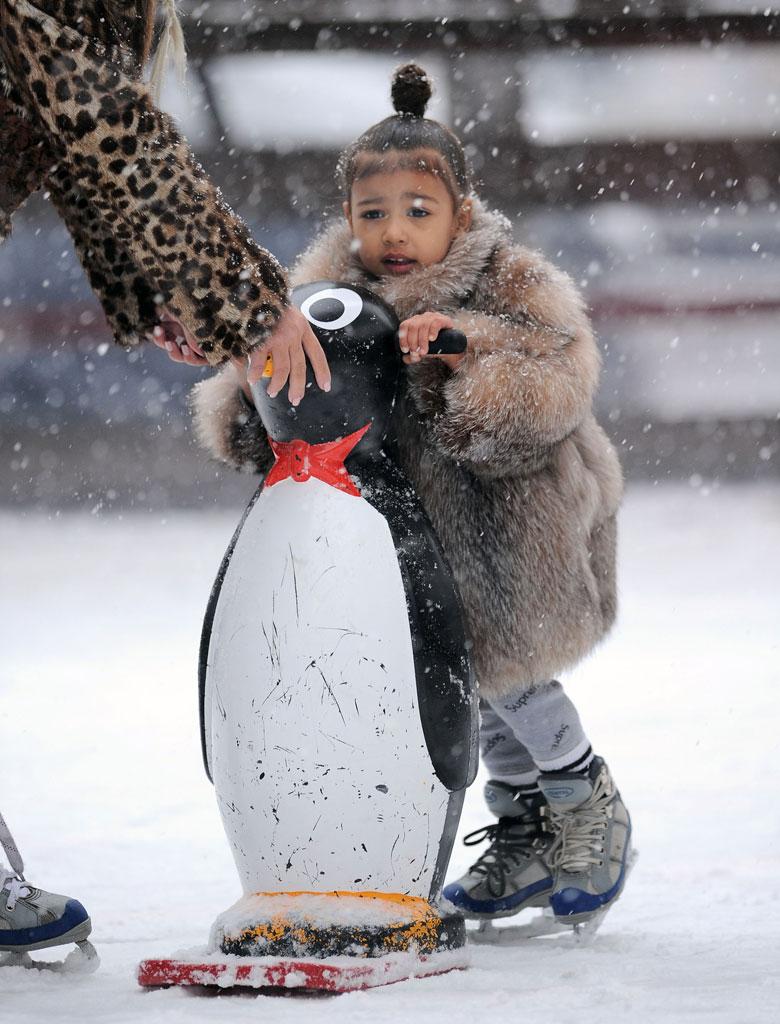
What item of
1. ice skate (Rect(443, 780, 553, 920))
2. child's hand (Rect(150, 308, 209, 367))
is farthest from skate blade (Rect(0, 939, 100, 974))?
child's hand (Rect(150, 308, 209, 367))

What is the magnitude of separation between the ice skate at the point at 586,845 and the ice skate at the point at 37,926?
49cm

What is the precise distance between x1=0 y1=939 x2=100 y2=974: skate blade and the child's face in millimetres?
755

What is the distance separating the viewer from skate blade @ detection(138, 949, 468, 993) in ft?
3.47

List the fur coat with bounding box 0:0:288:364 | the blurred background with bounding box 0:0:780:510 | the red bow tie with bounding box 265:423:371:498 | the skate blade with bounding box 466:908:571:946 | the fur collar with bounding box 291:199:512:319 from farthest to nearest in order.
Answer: the blurred background with bounding box 0:0:780:510 → the skate blade with bounding box 466:908:571:946 → the fur collar with bounding box 291:199:512:319 → the red bow tie with bounding box 265:423:371:498 → the fur coat with bounding box 0:0:288:364

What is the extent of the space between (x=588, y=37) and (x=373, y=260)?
14.5 ft

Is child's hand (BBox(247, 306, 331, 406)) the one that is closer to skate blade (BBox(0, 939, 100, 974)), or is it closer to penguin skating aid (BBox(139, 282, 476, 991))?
penguin skating aid (BBox(139, 282, 476, 991))

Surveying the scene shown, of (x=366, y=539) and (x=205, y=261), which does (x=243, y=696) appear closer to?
(x=366, y=539)

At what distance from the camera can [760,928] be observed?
1.38 m

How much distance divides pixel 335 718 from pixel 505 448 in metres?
0.32

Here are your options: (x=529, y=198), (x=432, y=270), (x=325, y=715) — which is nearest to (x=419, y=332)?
(x=432, y=270)

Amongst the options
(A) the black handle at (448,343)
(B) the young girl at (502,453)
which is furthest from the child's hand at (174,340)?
(A) the black handle at (448,343)

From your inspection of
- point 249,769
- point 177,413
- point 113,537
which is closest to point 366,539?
point 249,769

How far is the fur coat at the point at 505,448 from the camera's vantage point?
1250mm

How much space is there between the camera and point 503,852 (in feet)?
4.83
